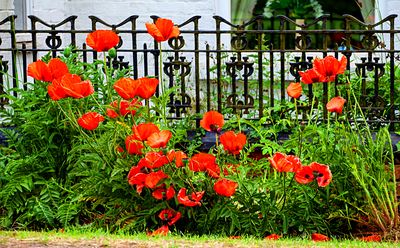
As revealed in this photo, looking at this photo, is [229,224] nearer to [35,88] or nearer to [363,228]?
[363,228]

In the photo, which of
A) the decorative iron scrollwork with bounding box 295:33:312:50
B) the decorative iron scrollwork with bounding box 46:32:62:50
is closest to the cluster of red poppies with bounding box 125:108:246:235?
the decorative iron scrollwork with bounding box 295:33:312:50

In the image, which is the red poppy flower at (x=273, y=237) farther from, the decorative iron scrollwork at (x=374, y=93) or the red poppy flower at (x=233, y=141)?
the decorative iron scrollwork at (x=374, y=93)

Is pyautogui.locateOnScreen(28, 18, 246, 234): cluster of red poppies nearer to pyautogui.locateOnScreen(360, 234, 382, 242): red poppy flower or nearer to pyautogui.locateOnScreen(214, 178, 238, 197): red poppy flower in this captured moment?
pyautogui.locateOnScreen(214, 178, 238, 197): red poppy flower

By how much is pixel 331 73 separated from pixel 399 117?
1.60 m

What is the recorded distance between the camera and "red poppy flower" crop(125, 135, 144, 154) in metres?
6.41

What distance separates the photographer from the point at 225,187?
625 centimetres

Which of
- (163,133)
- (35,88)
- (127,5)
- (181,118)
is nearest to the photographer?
(163,133)

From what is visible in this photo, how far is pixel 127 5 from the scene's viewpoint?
33.8ft

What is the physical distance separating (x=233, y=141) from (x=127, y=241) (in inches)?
44.3

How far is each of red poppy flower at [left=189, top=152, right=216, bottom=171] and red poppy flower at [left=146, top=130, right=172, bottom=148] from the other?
0.90 feet

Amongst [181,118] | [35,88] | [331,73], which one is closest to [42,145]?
[35,88]

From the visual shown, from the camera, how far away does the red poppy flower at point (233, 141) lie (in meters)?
6.32

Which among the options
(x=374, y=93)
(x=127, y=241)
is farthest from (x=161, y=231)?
(x=374, y=93)

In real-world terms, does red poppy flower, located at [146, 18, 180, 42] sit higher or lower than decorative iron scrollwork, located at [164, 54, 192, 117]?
higher
